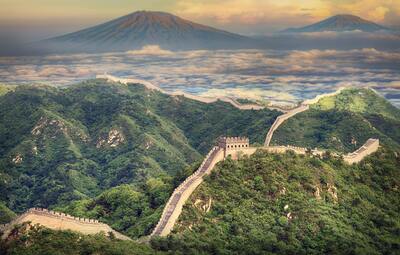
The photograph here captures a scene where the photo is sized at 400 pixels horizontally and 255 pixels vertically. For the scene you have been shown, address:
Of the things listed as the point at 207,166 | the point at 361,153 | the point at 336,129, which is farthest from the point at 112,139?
the point at 207,166

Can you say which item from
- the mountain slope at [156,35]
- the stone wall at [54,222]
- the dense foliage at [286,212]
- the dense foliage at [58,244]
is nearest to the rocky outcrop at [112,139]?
the dense foliage at [286,212]

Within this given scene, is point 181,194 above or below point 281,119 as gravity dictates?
above

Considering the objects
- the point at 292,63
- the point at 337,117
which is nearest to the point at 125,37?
the point at 292,63

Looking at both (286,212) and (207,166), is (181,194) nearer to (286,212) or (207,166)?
(207,166)

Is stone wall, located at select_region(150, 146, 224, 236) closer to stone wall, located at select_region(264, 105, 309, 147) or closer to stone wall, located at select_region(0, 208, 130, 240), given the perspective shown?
stone wall, located at select_region(0, 208, 130, 240)

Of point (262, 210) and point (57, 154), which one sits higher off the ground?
point (262, 210)

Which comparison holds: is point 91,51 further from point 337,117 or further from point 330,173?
point 330,173
